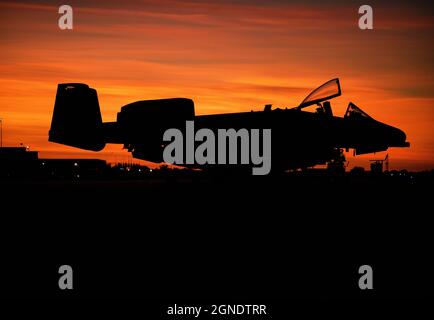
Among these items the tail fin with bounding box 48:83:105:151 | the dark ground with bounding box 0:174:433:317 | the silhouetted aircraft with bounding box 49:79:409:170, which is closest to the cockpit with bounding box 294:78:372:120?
the silhouetted aircraft with bounding box 49:79:409:170

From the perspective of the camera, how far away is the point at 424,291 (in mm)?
5328

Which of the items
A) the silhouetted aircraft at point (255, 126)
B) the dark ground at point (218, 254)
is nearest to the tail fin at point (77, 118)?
the silhouetted aircraft at point (255, 126)

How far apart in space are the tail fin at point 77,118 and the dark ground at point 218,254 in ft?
26.3

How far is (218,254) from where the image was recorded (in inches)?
274

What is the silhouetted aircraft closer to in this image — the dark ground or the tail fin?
the tail fin

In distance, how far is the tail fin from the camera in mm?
19859

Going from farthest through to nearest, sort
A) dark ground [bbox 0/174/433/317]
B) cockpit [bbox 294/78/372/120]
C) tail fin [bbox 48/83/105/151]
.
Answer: tail fin [bbox 48/83/105/151]
cockpit [bbox 294/78/372/120]
dark ground [bbox 0/174/433/317]

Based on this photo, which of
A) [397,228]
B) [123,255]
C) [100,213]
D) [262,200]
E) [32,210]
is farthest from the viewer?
[262,200]

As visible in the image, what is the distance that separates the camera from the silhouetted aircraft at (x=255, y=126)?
1861 centimetres

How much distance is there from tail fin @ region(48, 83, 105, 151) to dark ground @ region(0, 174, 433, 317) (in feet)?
26.3
